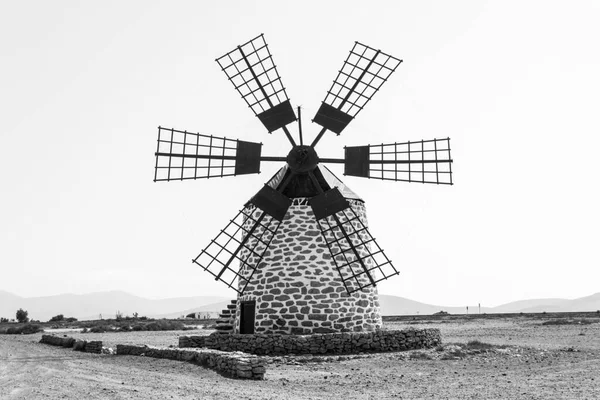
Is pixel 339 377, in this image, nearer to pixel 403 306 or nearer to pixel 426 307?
pixel 403 306

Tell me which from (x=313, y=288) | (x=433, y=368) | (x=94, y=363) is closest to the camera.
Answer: (x=433, y=368)

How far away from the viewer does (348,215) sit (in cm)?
1686

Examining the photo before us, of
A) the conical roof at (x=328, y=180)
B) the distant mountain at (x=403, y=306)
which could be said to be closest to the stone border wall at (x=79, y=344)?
the conical roof at (x=328, y=180)

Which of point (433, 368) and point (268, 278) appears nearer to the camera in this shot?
point (433, 368)

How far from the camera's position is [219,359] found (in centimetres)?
1151

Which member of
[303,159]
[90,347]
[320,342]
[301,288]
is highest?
[303,159]

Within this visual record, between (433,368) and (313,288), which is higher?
(313,288)

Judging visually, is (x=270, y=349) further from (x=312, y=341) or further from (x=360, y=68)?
(x=360, y=68)

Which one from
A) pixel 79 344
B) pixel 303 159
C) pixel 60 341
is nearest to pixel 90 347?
pixel 79 344

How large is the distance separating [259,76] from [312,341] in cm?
728

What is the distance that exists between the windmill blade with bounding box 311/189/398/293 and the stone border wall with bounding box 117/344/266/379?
462 centimetres

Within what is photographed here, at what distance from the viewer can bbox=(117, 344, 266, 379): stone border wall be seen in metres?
10.6

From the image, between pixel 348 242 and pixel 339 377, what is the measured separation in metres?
5.42

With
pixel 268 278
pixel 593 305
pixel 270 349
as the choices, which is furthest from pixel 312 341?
pixel 593 305
